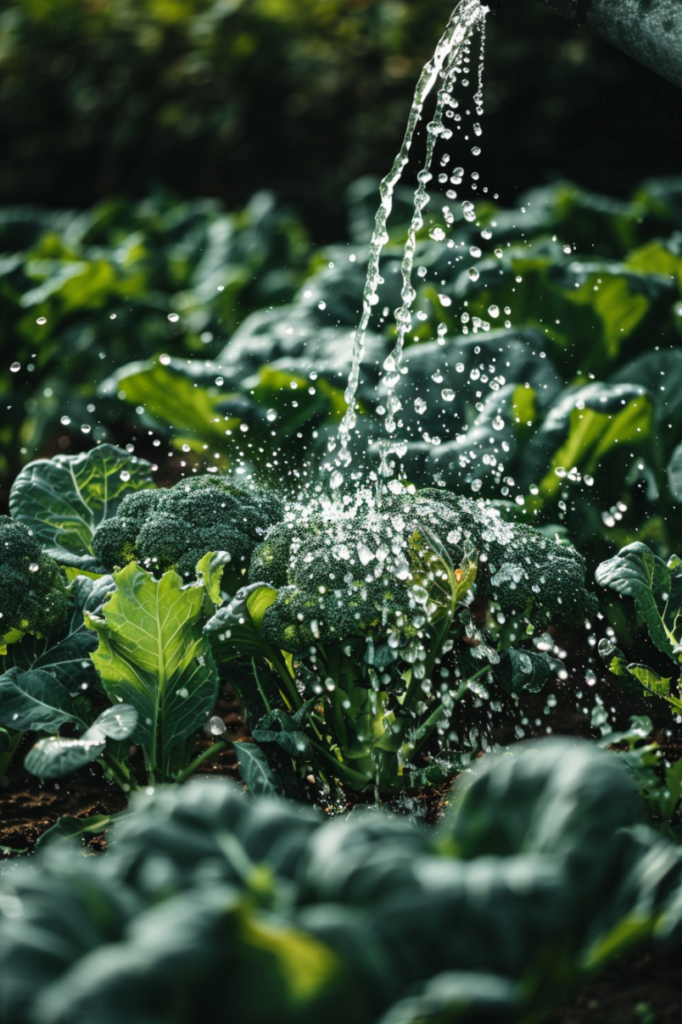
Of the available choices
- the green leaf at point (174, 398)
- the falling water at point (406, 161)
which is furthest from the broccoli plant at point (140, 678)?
the green leaf at point (174, 398)

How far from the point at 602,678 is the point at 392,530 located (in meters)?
1.01

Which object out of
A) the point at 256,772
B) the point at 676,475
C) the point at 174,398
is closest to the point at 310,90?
the point at 174,398

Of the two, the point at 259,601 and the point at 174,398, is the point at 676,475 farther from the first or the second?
the point at 174,398

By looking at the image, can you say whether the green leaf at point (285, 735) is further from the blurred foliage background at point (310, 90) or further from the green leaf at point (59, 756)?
the blurred foliage background at point (310, 90)

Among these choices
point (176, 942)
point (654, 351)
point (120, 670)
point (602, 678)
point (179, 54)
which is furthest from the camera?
point (179, 54)

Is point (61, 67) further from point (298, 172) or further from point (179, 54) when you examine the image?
point (298, 172)

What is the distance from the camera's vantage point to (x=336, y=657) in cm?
226

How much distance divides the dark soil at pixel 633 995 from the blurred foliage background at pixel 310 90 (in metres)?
7.66

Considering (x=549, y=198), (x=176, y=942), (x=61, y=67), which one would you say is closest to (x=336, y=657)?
(x=176, y=942)

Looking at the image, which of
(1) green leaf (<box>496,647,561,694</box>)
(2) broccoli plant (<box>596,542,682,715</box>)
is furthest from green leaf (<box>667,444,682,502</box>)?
(1) green leaf (<box>496,647,561,694</box>)

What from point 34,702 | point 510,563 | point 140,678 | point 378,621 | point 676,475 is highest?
point 676,475

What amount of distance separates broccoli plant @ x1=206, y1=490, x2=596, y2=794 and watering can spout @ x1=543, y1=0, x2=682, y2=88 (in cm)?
99

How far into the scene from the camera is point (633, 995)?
1635mm

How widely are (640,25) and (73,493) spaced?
1.77 meters
